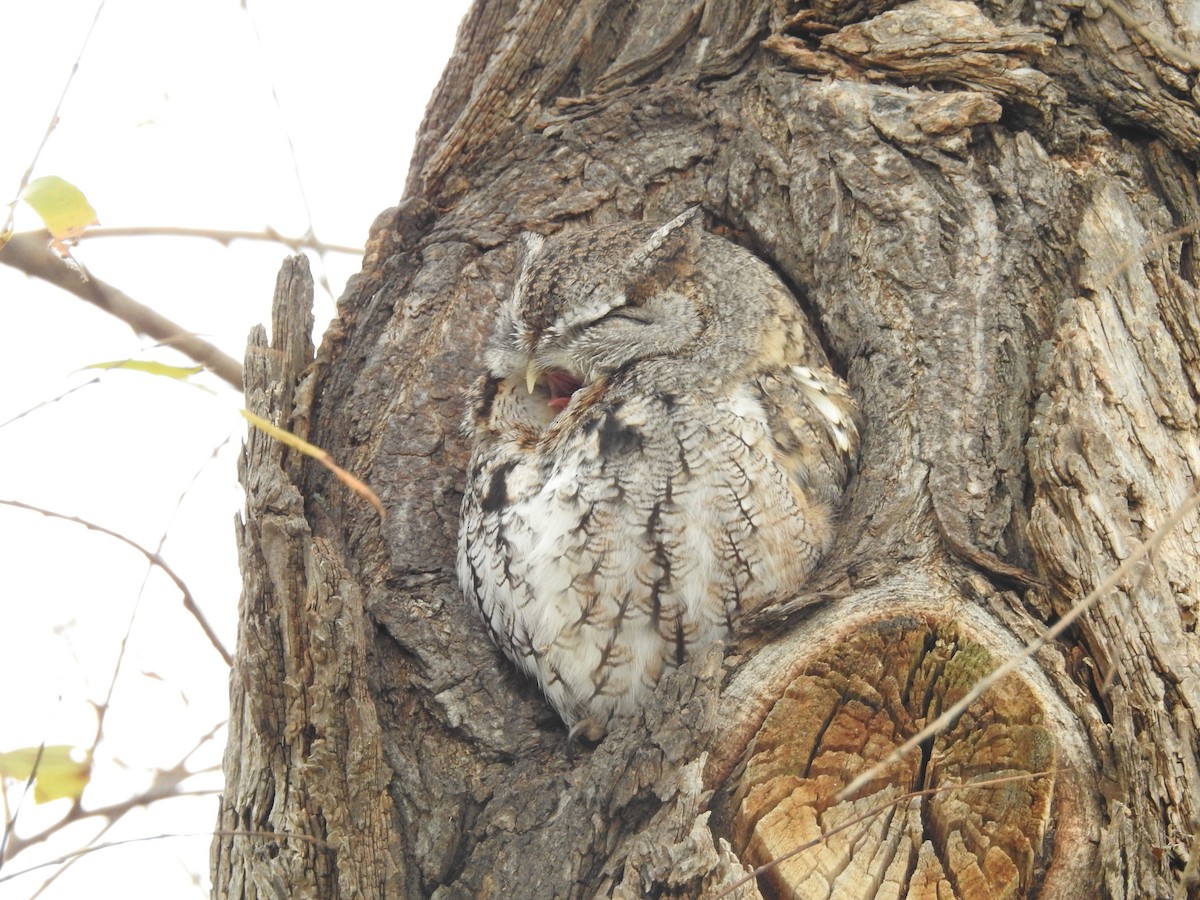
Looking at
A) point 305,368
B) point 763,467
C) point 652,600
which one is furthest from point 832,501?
point 305,368

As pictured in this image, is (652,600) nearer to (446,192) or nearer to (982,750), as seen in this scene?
(982,750)

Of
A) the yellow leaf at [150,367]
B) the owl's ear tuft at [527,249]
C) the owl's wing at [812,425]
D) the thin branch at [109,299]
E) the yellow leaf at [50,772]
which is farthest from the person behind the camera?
the owl's ear tuft at [527,249]

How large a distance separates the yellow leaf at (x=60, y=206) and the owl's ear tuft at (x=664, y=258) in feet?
4.13

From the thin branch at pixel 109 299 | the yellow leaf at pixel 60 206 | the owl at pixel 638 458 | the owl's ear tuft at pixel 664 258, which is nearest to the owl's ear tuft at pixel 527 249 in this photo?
the owl at pixel 638 458

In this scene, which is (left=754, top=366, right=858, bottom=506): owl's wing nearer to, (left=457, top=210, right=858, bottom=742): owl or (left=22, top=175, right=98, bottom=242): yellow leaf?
(left=457, top=210, right=858, bottom=742): owl

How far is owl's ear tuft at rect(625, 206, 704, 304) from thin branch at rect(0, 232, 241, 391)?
970 mm

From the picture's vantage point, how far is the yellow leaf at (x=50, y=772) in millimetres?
1790

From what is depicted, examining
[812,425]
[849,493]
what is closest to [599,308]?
[812,425]

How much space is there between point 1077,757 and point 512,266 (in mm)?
1750

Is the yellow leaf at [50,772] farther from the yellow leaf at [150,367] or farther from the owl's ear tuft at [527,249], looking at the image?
the owl's ear tuft at [527,249]

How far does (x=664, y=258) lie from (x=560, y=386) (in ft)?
1.31

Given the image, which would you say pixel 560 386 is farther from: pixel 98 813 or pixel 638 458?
pixel 98 813

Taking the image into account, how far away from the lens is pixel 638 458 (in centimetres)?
238

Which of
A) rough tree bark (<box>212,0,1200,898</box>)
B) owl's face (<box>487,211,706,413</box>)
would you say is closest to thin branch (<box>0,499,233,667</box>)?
rough tree bark (<box>212,0,1200,898</box>)
